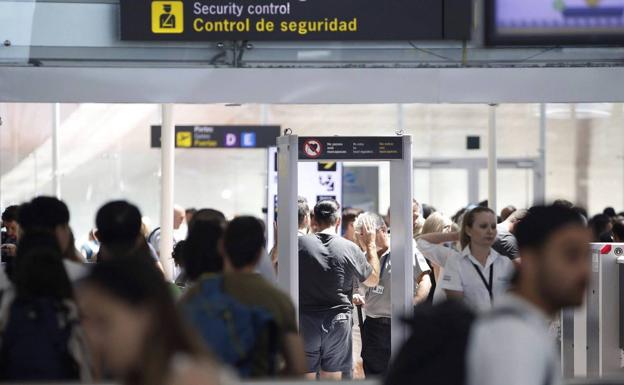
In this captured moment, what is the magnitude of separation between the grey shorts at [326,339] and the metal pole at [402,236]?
36 centimetres

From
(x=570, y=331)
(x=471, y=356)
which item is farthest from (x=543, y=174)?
(x=471, y=356)

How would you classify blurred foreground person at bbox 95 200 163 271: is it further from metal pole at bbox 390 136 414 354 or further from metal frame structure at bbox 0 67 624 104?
metal pole at bbox 390 136 414 354

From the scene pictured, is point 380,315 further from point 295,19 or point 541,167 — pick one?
point 541,167

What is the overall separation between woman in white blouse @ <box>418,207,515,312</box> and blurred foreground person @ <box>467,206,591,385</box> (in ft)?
11.7

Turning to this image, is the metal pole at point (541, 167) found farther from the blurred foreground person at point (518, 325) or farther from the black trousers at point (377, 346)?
the blurred foreground person at point (518, 325)

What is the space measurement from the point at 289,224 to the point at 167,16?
161cm

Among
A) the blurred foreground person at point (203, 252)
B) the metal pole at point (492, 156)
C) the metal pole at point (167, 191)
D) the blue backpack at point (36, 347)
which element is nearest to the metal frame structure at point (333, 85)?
the blurred foreground person at point (203, 252)

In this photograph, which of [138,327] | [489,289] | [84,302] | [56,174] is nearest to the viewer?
[138,327]

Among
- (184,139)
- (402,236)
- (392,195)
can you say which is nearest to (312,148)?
(392,195)

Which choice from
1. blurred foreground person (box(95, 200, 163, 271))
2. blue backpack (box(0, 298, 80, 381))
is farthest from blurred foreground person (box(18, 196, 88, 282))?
blue backpack (box(0, 298, 80, 381))

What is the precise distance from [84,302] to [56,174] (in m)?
16.1

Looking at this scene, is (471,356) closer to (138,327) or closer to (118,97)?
(138,327)

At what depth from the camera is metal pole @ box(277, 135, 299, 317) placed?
7875mm

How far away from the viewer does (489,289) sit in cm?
656
